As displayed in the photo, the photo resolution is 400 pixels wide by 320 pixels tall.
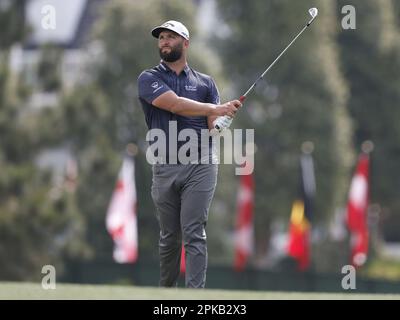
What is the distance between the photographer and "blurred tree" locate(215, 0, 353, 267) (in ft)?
192

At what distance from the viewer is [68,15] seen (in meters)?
70.8

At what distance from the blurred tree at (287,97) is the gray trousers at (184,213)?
4504 centimetres

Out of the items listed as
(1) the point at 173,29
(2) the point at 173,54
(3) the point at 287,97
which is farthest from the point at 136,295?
(3) the point at 287,97

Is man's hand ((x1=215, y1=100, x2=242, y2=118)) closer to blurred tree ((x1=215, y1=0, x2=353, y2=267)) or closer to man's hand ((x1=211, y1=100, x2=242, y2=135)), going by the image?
man's hand ((x1=211, y1=100, x2=242, y2=135))

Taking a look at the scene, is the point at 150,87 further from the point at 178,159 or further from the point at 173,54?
the point at 178,159

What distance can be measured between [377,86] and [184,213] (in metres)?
54.4

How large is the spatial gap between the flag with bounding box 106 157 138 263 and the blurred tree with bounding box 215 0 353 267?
17.2 metres

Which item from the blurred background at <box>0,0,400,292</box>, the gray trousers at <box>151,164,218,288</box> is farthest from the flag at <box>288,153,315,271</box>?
the gray trousers at <box>151,164,218,288</box>

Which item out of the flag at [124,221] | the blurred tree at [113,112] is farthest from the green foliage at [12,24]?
the flag at [124,221]

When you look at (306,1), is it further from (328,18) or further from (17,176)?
(17,176)

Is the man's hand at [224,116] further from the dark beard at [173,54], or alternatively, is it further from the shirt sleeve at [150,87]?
the dark beard at [173,54]

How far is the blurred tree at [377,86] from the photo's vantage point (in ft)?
214
